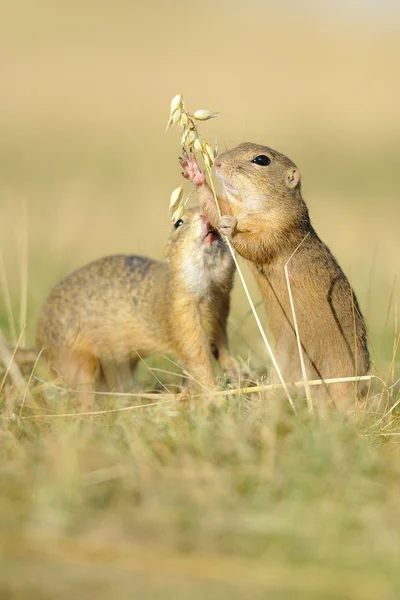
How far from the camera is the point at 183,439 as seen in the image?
13.4 feet

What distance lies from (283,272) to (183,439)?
160 cm

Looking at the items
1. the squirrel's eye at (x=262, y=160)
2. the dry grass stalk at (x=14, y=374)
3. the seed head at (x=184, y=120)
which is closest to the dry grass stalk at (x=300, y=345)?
the squirrel's eye at (x=262, y=160)

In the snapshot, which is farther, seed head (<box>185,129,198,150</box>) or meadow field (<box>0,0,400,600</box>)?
seed head (<box>185,129,198,150</box>)

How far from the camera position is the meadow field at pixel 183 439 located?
3238 millimetres

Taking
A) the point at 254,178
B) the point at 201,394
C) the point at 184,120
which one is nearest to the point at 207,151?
the point at 184,120

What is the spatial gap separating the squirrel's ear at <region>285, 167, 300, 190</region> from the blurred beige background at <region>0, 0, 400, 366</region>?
2.60ft

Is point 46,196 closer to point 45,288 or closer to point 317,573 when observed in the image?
point 45,288

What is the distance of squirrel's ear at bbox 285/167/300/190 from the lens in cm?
556

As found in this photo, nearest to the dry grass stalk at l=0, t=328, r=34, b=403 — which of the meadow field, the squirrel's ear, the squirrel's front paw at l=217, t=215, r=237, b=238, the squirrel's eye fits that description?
the meadow field

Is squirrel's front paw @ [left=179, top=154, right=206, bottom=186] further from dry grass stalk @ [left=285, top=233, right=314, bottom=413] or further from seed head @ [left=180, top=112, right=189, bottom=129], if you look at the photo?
dry grass stalk @ [left=285, top=233, right=314, bottom=413]

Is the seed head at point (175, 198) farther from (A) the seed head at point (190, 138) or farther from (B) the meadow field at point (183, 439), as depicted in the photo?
(B) the meadow field at point (183, 439)

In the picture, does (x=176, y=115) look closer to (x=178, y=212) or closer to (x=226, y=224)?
(x=178, y=212)

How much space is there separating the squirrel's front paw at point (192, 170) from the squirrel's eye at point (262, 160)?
15.3 inches

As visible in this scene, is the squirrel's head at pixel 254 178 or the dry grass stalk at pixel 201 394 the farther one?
the squirrel's head at pixel 254 178
